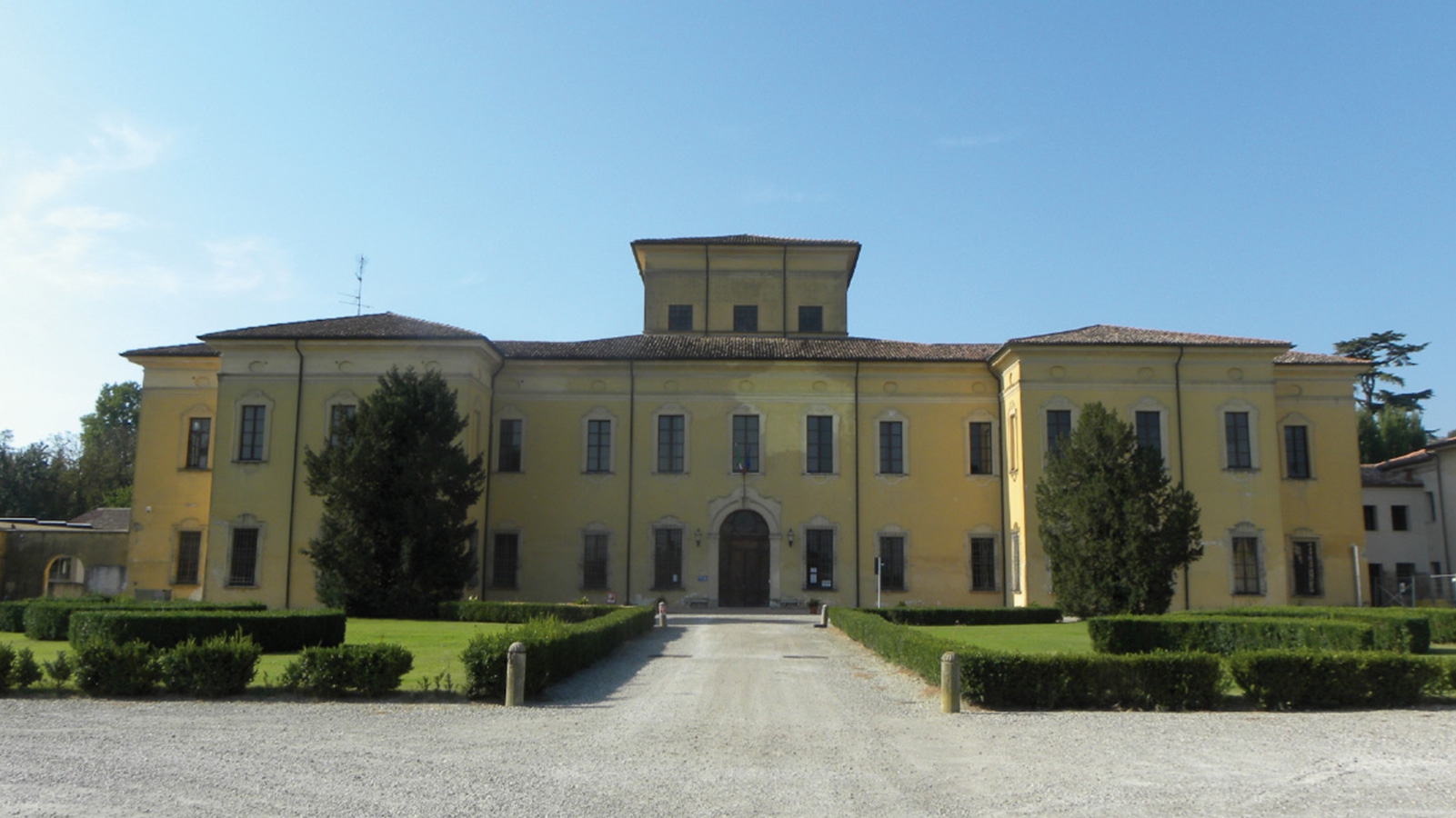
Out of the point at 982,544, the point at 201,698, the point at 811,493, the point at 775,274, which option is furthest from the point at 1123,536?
the point at 201,698

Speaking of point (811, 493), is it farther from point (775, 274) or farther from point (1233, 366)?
point (1233, 366)

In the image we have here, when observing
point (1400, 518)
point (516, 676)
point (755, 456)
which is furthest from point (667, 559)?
point (1400, 518)

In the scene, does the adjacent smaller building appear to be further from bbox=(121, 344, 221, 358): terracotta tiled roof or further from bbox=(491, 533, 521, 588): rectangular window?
bbox=(121, 344, 221, 358): terracotta tiled roof

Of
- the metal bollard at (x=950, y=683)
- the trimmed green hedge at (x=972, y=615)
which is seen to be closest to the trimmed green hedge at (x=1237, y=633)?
the metal bollard at (x=950, y=683)

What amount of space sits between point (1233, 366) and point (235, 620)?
2887 centimetres

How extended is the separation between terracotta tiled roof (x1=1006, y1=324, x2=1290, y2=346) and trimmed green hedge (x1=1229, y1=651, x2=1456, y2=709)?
1838 centimetres

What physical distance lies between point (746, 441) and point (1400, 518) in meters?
26.0

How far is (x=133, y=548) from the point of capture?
33.1 meters

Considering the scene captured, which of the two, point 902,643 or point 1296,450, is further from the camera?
point 1296,450

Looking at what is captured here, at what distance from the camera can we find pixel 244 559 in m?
31.8

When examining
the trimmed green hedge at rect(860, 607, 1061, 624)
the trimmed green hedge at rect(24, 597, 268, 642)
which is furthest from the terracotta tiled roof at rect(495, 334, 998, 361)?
the trimmed green hedge at rect(24, 597, 268, 642)

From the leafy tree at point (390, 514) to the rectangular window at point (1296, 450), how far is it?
86.7 feet

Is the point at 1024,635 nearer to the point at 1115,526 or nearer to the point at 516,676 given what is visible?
the point at 1115,526

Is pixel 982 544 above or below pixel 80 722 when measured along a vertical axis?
above
